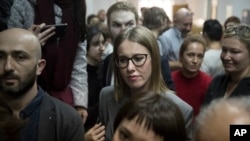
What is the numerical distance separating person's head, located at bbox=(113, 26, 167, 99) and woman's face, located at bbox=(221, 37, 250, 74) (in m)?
0.58

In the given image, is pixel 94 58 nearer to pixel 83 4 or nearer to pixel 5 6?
pixel 83 4

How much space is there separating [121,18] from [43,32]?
72cm

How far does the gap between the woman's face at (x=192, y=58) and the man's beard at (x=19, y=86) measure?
136 cm

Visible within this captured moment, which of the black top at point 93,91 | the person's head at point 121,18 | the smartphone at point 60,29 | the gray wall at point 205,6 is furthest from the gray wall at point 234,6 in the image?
the smartphone at point 60,29

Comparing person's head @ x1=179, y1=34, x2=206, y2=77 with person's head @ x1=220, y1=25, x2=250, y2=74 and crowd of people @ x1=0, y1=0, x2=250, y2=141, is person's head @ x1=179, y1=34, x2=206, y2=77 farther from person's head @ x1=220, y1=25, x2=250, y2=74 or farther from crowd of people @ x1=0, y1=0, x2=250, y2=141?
person's head @ x1=220, y1=25, x2=250, y2=74

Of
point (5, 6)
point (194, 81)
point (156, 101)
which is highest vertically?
point (5, 6)

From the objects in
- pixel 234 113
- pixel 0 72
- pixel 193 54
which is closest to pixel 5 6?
pixel 0 72

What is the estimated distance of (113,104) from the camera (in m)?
1.93

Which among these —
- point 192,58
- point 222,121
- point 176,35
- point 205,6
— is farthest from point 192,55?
point 205,6

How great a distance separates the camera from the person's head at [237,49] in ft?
7.43

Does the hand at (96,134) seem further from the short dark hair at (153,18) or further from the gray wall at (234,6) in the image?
the gray wall at (234,6)

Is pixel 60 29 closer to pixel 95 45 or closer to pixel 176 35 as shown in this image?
pixel 95 45

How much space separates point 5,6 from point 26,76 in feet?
1.02

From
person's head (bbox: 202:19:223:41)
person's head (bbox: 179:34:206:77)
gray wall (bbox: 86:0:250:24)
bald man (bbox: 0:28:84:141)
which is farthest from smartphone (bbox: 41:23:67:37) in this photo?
Answer: gray wall (bbox: 86:0:250:24)
